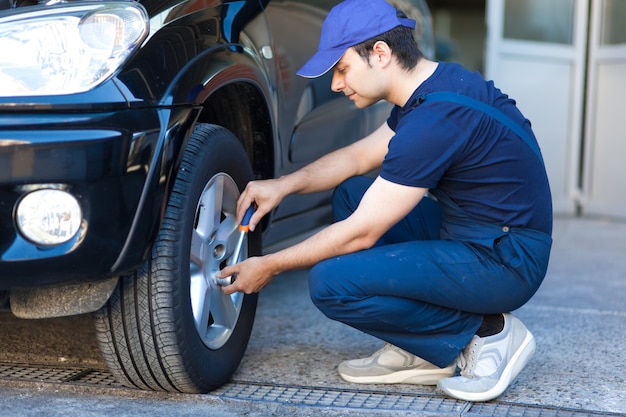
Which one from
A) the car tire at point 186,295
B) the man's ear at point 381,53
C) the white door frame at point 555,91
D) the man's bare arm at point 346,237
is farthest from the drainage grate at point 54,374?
the white door frame at point 555,91

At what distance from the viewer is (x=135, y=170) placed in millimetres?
2008

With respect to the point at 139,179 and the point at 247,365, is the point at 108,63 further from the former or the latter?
the point at 247,365

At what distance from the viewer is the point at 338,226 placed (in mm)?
2414

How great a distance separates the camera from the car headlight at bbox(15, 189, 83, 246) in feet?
6.35

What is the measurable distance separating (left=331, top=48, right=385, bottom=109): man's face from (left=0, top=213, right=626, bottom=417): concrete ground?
31.7 inches

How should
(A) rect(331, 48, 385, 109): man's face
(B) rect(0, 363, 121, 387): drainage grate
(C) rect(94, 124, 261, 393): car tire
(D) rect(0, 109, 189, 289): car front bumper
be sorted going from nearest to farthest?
(D) rect(0, 109, 189, 289): car front bumper → (C) rect(94, 124, 261, 393): car tire → (A) rect(331, 48, 385, 109): man's face → (B) rect(0, 363, 121, 387): drainage grate

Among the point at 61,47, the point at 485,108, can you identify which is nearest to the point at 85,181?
the point at 61,47

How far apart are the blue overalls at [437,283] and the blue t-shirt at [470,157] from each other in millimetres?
54

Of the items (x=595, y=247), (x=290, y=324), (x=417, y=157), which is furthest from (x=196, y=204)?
(x=595, y=247)

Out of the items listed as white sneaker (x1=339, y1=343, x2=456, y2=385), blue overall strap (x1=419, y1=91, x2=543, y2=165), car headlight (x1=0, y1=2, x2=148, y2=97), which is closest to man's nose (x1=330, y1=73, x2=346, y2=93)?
blue overall strap (x1=419, y1=91, x2=543, y2=165)

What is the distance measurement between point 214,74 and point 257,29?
1.22 ft

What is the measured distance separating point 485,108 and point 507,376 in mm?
708

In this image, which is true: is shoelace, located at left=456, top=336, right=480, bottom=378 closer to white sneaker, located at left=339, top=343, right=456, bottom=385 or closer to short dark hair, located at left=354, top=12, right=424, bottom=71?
white sneaker, located at left=339, top=343, right=456, bottom=385

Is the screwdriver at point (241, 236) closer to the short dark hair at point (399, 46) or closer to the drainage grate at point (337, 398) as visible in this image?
the drainage grate at point (337, 398)
